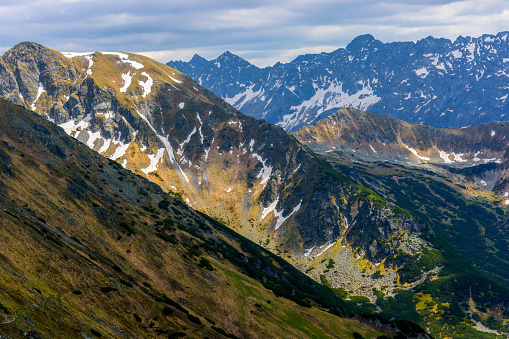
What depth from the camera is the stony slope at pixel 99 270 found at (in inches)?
2781

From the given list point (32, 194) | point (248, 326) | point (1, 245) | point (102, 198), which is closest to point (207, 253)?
point (102, 198)

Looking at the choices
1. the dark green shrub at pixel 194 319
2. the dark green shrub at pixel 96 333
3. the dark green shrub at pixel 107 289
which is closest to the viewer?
the dark green shrub at pixel 96 333

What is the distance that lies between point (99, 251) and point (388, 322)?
102538 mm

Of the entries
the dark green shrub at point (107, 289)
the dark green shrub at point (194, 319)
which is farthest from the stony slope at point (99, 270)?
the dark green shrub at point (194, 319)

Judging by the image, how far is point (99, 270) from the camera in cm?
9231

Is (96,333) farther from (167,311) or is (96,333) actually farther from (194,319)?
(194,319)

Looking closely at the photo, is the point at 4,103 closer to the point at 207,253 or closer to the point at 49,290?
the point at 207,253

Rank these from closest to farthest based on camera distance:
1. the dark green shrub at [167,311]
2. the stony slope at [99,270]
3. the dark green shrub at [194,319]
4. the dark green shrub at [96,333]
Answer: the dark green shrub at [96,333]
the stony slope at [99,270]
the dark green shrub at [167,311]
the dark green shrub at [194,319]

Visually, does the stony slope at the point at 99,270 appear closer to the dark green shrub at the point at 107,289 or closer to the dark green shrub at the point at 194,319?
the dark green shrub at the point at 107,289

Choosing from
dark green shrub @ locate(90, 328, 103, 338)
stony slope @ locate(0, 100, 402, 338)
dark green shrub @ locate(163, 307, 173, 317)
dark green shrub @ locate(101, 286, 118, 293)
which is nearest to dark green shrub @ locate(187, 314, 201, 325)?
stony slope @ locate(0, 100, 402, 338)

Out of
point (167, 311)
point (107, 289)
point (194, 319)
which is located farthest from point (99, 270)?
point (194, 319)

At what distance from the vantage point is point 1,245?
255ft

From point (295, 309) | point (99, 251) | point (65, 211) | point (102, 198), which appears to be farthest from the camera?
point (102, 198)

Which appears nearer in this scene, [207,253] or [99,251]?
[99,251]
